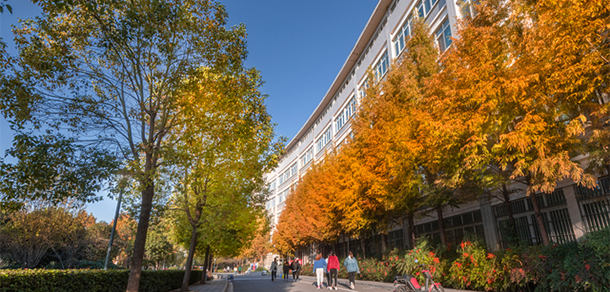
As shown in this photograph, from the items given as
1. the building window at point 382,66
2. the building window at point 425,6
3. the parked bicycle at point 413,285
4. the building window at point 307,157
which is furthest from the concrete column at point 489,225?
the building window at point 307,157

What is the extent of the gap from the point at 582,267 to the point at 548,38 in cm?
554

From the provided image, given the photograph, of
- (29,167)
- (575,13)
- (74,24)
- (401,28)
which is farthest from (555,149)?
(401,28)

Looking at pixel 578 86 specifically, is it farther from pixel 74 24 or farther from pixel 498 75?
pixel 74 24

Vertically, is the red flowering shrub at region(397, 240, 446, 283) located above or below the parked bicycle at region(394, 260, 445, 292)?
above

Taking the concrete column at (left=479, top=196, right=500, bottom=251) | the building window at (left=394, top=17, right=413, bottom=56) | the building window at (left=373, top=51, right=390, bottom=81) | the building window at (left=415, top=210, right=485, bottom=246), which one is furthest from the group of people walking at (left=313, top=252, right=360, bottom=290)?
the building window at (left=373, top=51, right=390, bottom=81)

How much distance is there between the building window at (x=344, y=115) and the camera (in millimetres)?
37500

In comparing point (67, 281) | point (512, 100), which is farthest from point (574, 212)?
point (67, 281)

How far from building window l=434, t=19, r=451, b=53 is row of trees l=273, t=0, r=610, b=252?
4.73 m

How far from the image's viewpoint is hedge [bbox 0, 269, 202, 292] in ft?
Answer: 24.3

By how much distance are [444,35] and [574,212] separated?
1281 centimetres

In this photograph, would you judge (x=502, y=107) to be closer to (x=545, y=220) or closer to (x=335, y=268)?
(x=545, y=220)

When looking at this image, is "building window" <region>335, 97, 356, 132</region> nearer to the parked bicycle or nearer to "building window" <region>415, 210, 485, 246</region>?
"building window" <region>415, 210, 485, 246</region>

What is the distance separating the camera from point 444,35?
20.6 metres

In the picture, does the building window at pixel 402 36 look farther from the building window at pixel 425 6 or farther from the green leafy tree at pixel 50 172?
the green leafy tree at pixel 50 172
